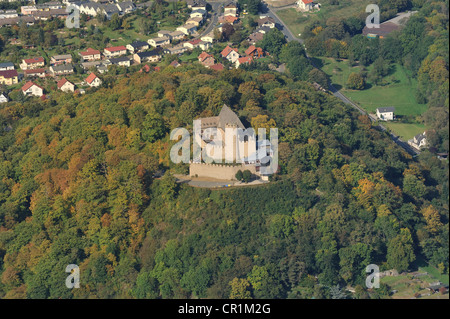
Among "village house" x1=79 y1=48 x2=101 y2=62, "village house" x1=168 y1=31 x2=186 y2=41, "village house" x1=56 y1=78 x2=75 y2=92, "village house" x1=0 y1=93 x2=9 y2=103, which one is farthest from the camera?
"village house" x1=168 y1=31 x2=186 y2=41

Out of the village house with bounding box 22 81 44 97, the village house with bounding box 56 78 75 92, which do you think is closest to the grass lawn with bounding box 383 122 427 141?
the village house with bounding box 56 78 75 92

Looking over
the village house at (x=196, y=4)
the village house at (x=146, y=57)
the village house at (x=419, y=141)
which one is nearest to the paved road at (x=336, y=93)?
the village house at (x=419, y=141)

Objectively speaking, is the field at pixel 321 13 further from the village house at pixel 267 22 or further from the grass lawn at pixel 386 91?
the grass lawn at pixel 386 91

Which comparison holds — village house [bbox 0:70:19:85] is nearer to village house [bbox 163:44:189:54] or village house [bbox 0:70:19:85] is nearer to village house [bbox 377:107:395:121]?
village house [bbox 163:44:189:54]

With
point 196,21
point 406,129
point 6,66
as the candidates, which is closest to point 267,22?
point 196,21

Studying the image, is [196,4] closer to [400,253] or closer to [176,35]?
[176,35]

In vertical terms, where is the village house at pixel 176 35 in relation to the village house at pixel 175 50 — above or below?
above
